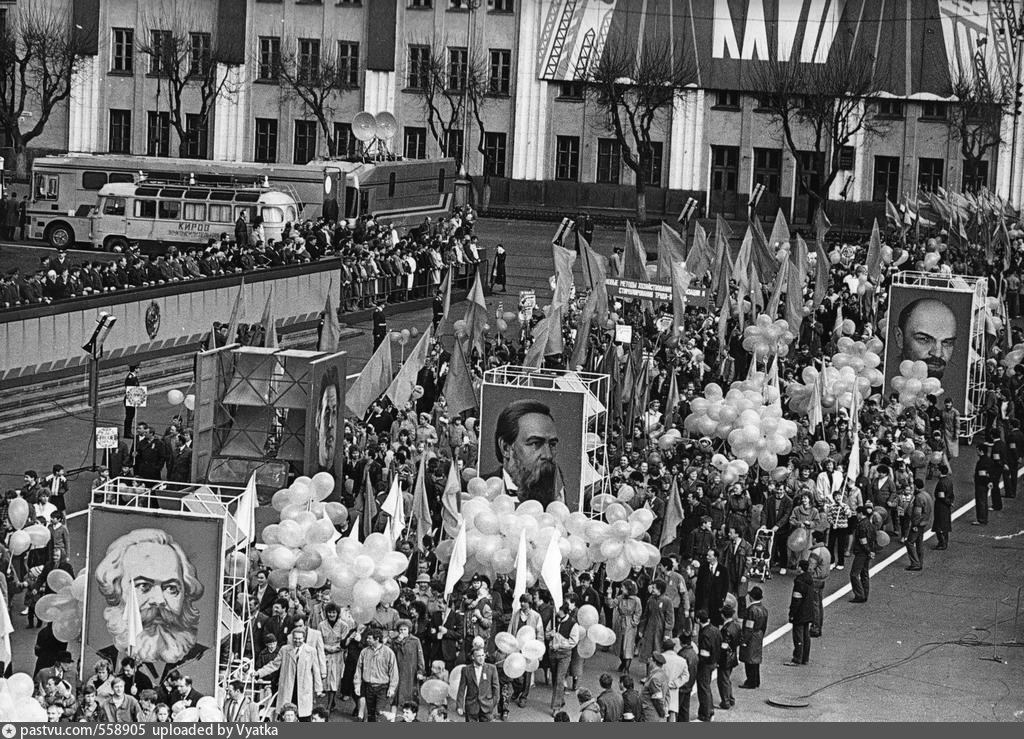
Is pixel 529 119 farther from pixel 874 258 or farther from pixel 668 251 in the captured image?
pixel 668 251

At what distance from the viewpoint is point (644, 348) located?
1432 inches

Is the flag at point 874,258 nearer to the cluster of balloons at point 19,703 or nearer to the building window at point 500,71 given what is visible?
the cluster of balloons at point 19,703

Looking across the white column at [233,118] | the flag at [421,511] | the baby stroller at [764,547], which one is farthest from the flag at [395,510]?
the white column at [233,118]

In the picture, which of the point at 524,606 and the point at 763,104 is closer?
the point at 524,606

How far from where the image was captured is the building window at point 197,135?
245ft

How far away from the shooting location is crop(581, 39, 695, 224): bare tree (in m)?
68.1

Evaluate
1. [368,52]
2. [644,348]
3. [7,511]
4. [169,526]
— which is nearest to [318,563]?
[169,526]

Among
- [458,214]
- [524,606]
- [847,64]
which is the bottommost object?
[524,606]

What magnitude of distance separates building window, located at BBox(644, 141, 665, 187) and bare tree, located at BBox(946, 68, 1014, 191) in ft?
34.8

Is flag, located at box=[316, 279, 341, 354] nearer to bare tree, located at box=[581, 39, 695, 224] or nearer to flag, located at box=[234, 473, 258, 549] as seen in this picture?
flag, located at box=[234, 473, 258, 549]

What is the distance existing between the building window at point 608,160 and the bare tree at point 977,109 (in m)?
12.2

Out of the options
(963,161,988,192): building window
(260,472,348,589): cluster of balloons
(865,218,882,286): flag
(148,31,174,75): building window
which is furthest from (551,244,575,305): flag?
(148,31,174,75): building window

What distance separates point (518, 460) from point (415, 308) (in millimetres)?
22098

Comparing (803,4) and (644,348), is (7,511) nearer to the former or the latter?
(644,348)
